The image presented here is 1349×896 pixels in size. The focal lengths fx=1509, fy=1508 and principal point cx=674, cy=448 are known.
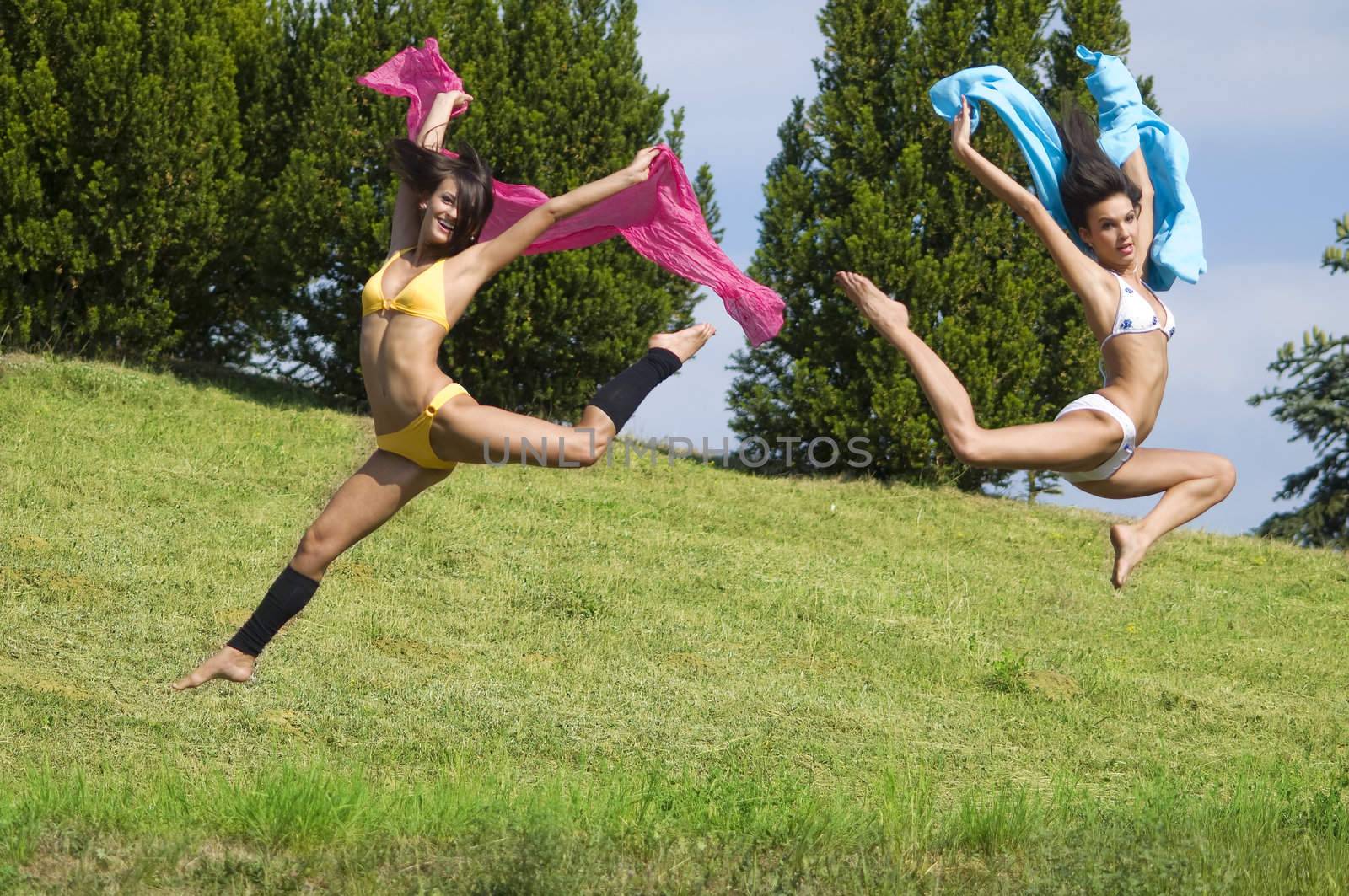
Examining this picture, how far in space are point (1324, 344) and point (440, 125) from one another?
12.4 m

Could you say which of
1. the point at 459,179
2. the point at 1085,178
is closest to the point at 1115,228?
the point at 1085,178

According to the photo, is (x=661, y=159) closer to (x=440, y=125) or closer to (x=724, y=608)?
(x=440, y=125)

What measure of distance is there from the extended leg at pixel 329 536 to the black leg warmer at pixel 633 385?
2.26ft

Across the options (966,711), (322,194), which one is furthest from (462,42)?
(966,711)

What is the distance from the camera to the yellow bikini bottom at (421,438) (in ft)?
17.6

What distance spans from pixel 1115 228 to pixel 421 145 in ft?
9.17

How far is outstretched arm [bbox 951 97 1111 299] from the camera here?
17.7 ft

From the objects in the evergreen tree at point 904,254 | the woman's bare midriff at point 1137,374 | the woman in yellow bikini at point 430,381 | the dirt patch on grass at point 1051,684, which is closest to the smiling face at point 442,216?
the woman in yellow bikini at point 430,381

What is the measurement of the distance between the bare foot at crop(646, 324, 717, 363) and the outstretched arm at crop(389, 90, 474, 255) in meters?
1.03

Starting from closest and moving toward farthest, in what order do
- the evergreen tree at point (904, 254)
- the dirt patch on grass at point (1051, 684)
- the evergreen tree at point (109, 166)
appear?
the dirt patch on grass at point (1051, 684)
the evergreen tree at point (109, 166)
the evergreen tree at point (904, 254)

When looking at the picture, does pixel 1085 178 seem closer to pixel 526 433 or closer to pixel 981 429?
pixel 981 429

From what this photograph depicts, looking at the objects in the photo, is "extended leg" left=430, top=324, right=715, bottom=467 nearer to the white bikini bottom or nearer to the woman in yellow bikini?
the woman in yellow bikini

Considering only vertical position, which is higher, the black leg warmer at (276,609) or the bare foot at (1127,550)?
the bare foot at (1127,550)

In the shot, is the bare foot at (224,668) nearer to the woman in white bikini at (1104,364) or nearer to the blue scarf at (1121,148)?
the woman in white bikini at (1104,364)
